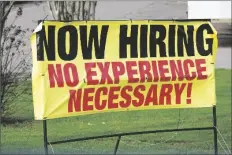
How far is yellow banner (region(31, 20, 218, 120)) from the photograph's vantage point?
6551mm

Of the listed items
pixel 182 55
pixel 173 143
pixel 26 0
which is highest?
pixel 26 0

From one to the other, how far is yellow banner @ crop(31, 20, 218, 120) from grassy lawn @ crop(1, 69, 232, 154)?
7.19 feet

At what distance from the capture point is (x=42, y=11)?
29.6 ft

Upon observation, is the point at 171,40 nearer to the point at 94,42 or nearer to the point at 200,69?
the point at 200,69

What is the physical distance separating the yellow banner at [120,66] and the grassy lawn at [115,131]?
219cm

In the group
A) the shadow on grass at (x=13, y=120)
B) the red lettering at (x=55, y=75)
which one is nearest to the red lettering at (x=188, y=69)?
the red lettering at (x=55, y=75)

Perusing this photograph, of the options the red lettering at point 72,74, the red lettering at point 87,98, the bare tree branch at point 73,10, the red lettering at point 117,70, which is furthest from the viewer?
the bare tree branch at point 73,10

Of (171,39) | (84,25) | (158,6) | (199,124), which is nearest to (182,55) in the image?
(171,39)

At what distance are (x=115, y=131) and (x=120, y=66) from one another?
2491 mm

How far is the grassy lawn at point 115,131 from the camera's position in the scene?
8.93 meters

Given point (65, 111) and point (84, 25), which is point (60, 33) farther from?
point (65, 111)

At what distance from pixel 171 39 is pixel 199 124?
8.88ft

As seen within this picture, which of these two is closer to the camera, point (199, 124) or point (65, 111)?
point (65, 111)

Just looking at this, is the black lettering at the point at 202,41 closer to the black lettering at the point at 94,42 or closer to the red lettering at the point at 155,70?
the red lettering at the point at 155,70
